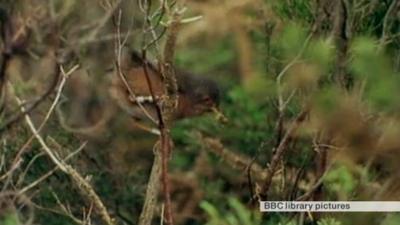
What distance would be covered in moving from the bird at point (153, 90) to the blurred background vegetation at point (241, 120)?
22 millimetres

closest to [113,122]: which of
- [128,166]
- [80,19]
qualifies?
[128,166]

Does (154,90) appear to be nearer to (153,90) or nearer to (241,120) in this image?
(153,90)

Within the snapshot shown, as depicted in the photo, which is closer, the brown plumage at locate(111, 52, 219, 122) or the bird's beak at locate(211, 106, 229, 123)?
the brown plumage at locate(111, 52, 219, 122)

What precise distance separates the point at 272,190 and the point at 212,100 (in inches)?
9.1

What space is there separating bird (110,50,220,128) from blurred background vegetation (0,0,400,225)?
0.02 meters

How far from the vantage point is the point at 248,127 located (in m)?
2.41

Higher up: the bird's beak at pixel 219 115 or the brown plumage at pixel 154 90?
the brown plumage at pixel 154 90

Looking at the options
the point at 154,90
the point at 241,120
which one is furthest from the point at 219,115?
the point at 154,90

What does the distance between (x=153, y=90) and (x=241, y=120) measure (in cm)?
25

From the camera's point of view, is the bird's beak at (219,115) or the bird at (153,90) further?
the bird's beak at (219,115)

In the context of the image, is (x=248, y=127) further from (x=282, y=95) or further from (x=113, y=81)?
(x=113, y=81)

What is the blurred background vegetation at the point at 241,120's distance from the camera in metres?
2.31

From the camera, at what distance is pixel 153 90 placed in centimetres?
225

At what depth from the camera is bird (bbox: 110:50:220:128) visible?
2.27 metres
